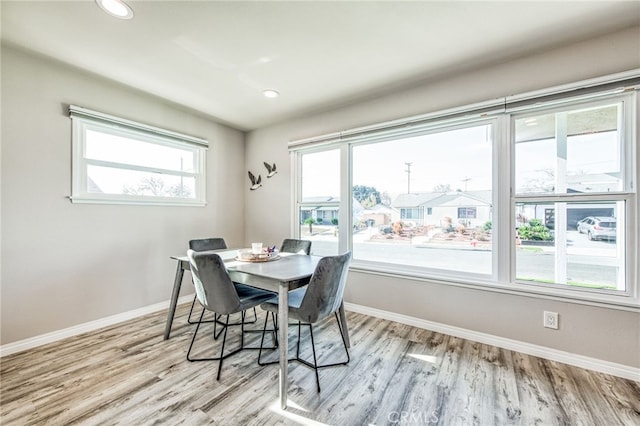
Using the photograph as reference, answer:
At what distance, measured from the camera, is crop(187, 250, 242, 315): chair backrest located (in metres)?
1.76

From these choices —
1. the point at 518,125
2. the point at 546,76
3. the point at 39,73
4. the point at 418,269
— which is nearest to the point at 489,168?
the point at 518,125

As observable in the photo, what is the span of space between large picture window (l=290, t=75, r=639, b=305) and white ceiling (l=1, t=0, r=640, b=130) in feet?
1.43

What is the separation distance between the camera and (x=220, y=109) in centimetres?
327

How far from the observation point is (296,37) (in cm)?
196

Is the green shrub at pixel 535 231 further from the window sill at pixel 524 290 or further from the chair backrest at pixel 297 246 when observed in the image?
the chair backrest at pixel 297 246

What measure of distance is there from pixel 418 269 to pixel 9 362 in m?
3.47

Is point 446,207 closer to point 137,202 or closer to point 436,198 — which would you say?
point 436,198

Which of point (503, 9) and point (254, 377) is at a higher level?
point (503, 9)

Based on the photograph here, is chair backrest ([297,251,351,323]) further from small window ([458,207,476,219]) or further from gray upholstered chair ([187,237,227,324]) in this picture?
gray upholstered chair ([187,237,227,324])

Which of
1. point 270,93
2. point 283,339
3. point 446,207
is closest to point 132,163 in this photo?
point 270,93

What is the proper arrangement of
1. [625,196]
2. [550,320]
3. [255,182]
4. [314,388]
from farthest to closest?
[255,182] < [550,320] < [625,196] < [314,388]

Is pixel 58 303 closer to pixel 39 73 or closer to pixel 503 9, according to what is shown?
pixel 39 73

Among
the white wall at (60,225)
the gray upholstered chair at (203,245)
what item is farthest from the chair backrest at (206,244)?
the white wall at (60,225)

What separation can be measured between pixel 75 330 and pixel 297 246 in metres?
2.17
